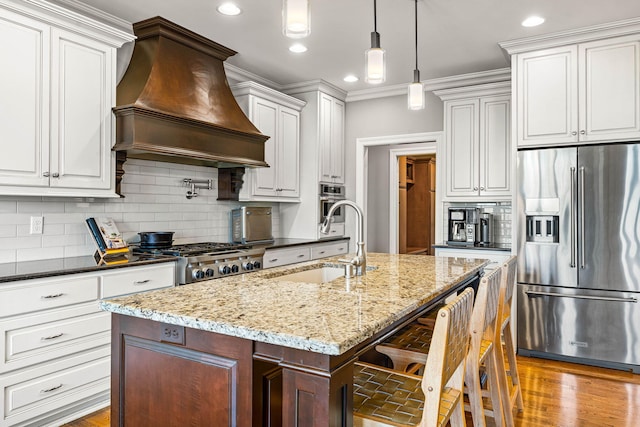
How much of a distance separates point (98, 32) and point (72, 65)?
31 cm

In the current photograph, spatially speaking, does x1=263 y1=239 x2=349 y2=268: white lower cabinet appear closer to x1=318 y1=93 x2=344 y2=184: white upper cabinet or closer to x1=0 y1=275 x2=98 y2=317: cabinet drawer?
x1=318 y1=93 x2=344 y2=184: white upper cabinet

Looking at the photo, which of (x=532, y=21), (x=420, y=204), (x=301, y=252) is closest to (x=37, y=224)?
(x=301, y=252)

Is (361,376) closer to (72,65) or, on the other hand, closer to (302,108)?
(72,65)

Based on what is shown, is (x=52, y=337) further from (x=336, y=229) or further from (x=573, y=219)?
(x=573, y=219)

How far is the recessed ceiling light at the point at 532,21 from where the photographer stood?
3352 millimetres

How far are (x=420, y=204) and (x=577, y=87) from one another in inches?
170

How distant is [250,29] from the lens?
11.7ft

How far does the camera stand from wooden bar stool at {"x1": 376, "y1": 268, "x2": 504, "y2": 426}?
1936 mm

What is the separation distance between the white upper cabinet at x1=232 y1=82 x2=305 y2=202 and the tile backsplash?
406mm

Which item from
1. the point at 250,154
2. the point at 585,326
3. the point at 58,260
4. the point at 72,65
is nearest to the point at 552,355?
the point at 585,326

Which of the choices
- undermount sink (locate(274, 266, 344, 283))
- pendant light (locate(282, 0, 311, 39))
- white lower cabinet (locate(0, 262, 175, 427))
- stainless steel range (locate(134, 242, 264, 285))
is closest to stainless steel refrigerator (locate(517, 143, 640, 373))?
undermount sink (locate(274, 266, 344, 283))

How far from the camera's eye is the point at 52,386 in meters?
2.53

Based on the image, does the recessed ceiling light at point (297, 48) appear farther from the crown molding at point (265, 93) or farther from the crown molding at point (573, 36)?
the crown molding at point (573, 36)

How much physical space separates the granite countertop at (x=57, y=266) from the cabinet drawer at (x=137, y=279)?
4cm
